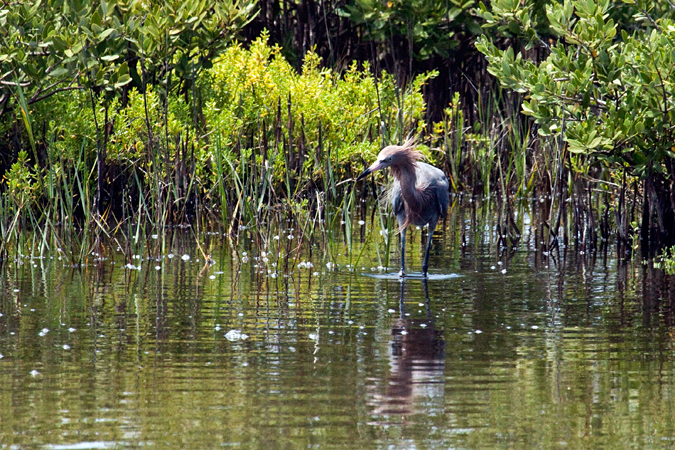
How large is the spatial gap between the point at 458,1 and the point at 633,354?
9398 mm

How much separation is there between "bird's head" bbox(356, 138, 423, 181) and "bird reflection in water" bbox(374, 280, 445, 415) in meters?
2.20

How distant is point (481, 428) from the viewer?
4.09 meters

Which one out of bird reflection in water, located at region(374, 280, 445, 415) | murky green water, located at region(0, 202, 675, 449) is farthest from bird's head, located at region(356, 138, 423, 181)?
bird reflection in water, located at region(374, 280, 445, 415)

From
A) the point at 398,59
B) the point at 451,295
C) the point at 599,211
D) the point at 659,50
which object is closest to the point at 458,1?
the point at 398,59

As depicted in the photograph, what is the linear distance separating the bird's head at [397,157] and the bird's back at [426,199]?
0.21 m

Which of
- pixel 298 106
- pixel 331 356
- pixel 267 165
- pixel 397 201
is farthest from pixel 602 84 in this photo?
pixel 298 106

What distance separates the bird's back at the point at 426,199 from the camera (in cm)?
898

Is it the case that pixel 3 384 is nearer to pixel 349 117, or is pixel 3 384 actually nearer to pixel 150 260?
pixel 150 260

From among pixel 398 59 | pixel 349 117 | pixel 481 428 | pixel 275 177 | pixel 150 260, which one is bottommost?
pixel 481 428

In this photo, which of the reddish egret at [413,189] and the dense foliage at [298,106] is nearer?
the dense foliage at [298,106]

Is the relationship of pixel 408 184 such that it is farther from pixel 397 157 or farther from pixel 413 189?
pixel 397 157

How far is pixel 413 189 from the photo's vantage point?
29.2 feet

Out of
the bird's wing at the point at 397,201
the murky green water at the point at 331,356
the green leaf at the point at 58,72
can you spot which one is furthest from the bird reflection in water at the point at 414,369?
the green leaf at the point at 58,72

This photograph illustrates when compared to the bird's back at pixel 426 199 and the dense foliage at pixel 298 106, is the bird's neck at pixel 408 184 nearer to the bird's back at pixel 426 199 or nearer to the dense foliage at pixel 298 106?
the bird's back at pixel 426 199
